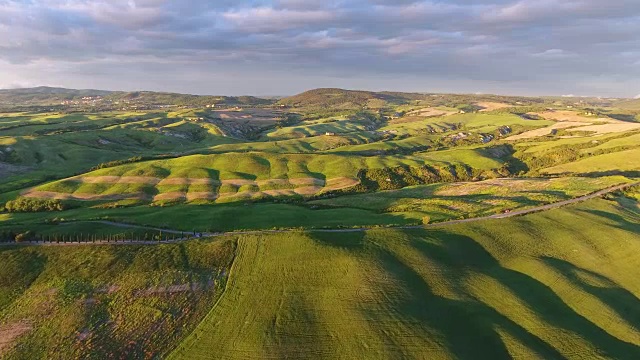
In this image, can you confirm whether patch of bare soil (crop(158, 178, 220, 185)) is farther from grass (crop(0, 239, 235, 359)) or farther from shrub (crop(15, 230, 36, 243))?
grass (crop(0, 239, 235, 359))

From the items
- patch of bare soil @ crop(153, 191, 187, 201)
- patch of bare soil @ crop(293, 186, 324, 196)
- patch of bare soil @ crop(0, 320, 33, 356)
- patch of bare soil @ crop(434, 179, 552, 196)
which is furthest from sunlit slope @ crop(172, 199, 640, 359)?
patch of bare soil @ crop(153, 191, 187, 201)

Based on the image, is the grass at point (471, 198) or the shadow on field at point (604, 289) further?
the grass at point (471, 198)

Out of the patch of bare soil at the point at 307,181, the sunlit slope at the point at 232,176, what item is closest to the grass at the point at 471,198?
the patch of bare soil at the point at 307,181

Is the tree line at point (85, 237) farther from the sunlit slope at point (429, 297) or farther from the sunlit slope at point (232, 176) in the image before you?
the sunlit slope at point (232, 176)

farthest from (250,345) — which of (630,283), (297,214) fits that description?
(630,283)

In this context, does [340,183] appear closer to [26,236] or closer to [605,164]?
[26,236]

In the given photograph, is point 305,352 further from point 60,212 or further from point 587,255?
point 60,212
